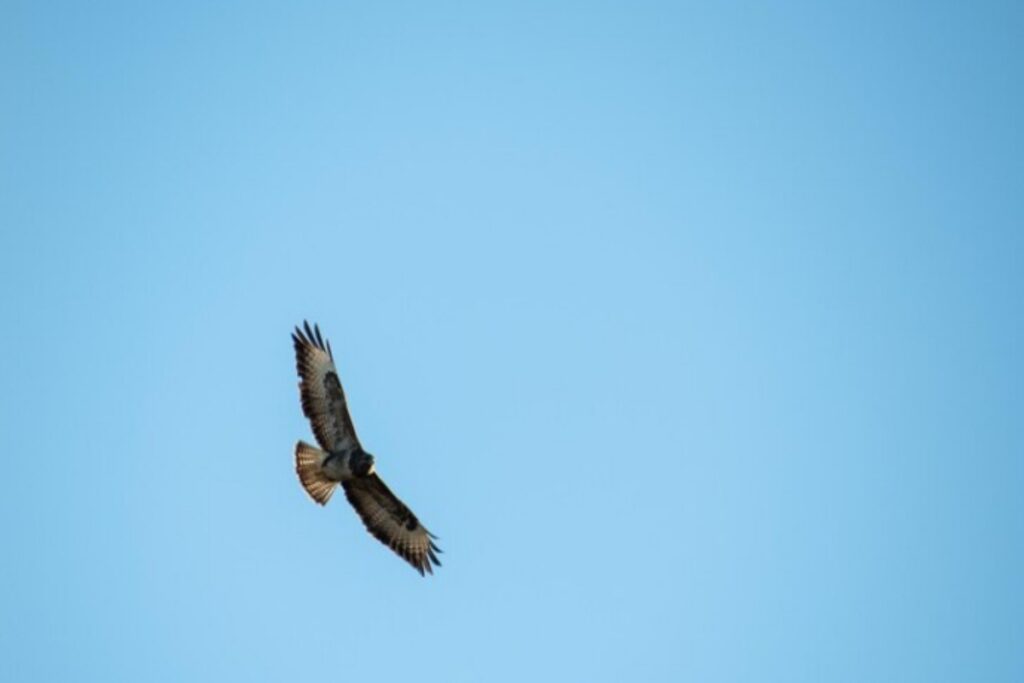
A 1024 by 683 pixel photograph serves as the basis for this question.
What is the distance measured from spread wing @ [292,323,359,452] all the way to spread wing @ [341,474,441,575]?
3.23 feet

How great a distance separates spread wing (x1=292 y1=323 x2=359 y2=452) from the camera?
53.5 feet

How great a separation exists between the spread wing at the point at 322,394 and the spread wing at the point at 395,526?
0.98 meters

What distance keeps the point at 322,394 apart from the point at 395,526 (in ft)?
8.17

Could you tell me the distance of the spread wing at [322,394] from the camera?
1630 centimetres

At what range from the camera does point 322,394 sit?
1641 centimetres

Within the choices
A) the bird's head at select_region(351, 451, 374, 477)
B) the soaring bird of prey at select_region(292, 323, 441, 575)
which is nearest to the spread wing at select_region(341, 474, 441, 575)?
the soaring bird of prey at select_region(292, 323, 441, 575)

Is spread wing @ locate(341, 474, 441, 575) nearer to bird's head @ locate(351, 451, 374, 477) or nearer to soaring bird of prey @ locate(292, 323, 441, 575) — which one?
soaring bird of prey @ locate(292, 323, 441, 575)

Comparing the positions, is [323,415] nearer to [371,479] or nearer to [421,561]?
[371,479]

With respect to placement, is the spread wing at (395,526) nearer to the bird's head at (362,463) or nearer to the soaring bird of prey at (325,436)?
the soaring bird of prey at (325,436)

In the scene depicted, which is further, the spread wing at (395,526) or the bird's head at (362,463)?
the spread wing at (395,526)

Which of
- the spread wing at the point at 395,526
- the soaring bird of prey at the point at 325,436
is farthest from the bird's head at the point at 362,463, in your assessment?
the spread wing at the point at 395,526

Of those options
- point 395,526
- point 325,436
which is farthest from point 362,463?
point 395,526

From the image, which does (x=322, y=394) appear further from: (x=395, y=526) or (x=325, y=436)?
(x=395, y=526)

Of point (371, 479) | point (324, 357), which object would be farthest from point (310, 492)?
point (324, 357)
